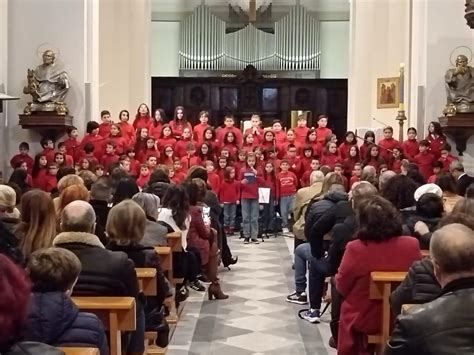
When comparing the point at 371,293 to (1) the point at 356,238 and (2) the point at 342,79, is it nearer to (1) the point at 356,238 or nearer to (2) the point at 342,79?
(1) the point at 356,238

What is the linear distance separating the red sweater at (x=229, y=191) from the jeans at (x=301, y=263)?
4768mm

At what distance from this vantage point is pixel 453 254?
8.81ft

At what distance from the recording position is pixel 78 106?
1378 centimetres

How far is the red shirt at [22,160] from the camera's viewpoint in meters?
12.5

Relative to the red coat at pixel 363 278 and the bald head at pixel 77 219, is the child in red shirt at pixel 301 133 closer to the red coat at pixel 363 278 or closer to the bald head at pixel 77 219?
the red coat at pixel 363 278

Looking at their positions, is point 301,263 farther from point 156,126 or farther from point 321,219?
point 156,126

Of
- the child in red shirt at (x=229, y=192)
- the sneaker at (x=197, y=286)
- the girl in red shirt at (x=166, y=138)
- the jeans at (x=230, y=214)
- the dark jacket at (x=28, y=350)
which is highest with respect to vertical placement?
the girl in red shirt at (x=166, y=138)

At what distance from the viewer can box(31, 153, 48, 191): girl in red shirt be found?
11938 mm

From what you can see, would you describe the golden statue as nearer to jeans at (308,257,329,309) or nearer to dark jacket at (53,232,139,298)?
jeans at (308,257,329,309)

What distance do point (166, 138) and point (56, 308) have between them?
10.8 metres

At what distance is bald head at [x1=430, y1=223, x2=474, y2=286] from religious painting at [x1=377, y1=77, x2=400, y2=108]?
13.5m

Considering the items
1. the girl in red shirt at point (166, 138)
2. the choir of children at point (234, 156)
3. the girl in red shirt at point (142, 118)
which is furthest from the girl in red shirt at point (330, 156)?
the girl in red shirt at point (142, 118)

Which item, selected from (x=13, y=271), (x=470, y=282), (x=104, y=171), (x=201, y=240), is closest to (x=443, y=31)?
(x=104, y=171)

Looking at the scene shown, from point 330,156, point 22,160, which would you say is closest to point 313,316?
point 330,156
